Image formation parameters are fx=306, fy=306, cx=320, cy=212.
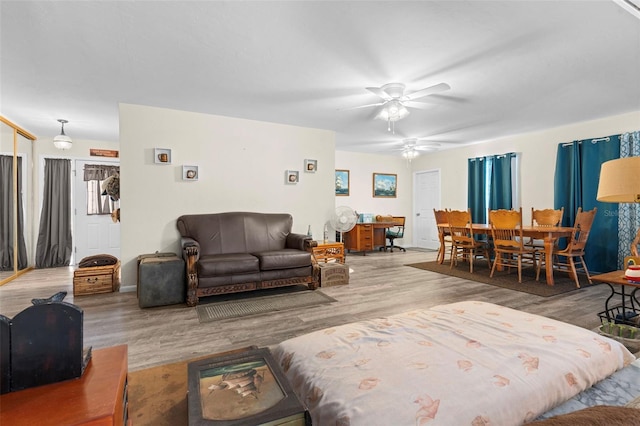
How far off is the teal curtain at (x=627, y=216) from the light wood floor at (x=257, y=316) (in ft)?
3.55

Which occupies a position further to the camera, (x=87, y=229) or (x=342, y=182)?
(x=342, y=182)

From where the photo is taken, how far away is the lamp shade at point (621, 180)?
5.58 ft

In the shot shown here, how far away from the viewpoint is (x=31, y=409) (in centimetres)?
64

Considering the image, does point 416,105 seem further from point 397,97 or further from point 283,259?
point 283,259

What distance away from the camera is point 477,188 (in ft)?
21.7

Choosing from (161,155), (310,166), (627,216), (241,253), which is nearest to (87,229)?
(161,155)

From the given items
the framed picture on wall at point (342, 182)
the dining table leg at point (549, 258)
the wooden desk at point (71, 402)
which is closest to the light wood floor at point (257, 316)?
the dining table leg at point (549, 258)

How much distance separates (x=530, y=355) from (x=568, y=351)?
0.17m

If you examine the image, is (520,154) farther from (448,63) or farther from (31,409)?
(31,409)

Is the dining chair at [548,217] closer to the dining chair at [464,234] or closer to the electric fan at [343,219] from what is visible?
the dining chair at [464,234]

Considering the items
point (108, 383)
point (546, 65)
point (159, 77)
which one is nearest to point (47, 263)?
point (159, 77)

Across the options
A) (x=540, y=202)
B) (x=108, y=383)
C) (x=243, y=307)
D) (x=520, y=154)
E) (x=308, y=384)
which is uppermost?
(x=520, y=154)

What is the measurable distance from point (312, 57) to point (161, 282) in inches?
109

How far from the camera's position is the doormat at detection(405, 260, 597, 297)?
3830 millimetres
